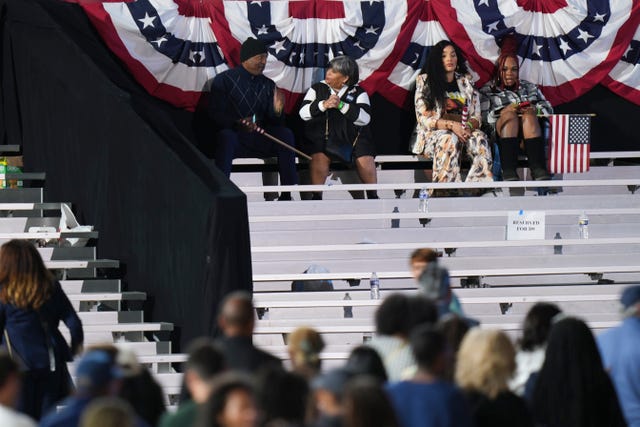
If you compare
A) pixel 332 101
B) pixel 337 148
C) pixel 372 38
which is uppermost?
pixel 372 38

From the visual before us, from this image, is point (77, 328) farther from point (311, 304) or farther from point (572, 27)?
point (572, 27)

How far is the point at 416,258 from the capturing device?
968 centimetres

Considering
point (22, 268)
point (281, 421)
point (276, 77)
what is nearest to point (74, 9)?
point (276, 77)

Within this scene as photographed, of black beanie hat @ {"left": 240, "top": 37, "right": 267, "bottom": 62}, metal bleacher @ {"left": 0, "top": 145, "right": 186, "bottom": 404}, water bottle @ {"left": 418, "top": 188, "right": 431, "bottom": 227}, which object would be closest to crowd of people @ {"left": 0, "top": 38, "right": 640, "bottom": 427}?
metal bleacher @ {"left": 0, "top": 145, "right": 186, "bottom": 404}

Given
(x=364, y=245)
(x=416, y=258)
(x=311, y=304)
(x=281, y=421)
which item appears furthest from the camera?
(x=364, y=245)

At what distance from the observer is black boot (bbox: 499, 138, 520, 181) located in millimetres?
16609

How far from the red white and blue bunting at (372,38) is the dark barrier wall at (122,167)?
1.41ft

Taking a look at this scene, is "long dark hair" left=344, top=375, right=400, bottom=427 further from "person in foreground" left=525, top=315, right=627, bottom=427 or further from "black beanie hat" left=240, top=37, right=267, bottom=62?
"black beanie hat" left=240, top=37, right=267, bottom=62

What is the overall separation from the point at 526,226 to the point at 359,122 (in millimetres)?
1973

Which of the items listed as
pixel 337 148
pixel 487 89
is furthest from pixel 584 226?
pixel 337 148

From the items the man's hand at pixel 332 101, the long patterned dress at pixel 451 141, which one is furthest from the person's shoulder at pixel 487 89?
the man's hand at pixel 332 101

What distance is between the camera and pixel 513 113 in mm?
16734

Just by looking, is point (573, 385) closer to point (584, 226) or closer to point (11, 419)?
point (11, 419)

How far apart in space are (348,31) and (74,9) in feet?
8.78
